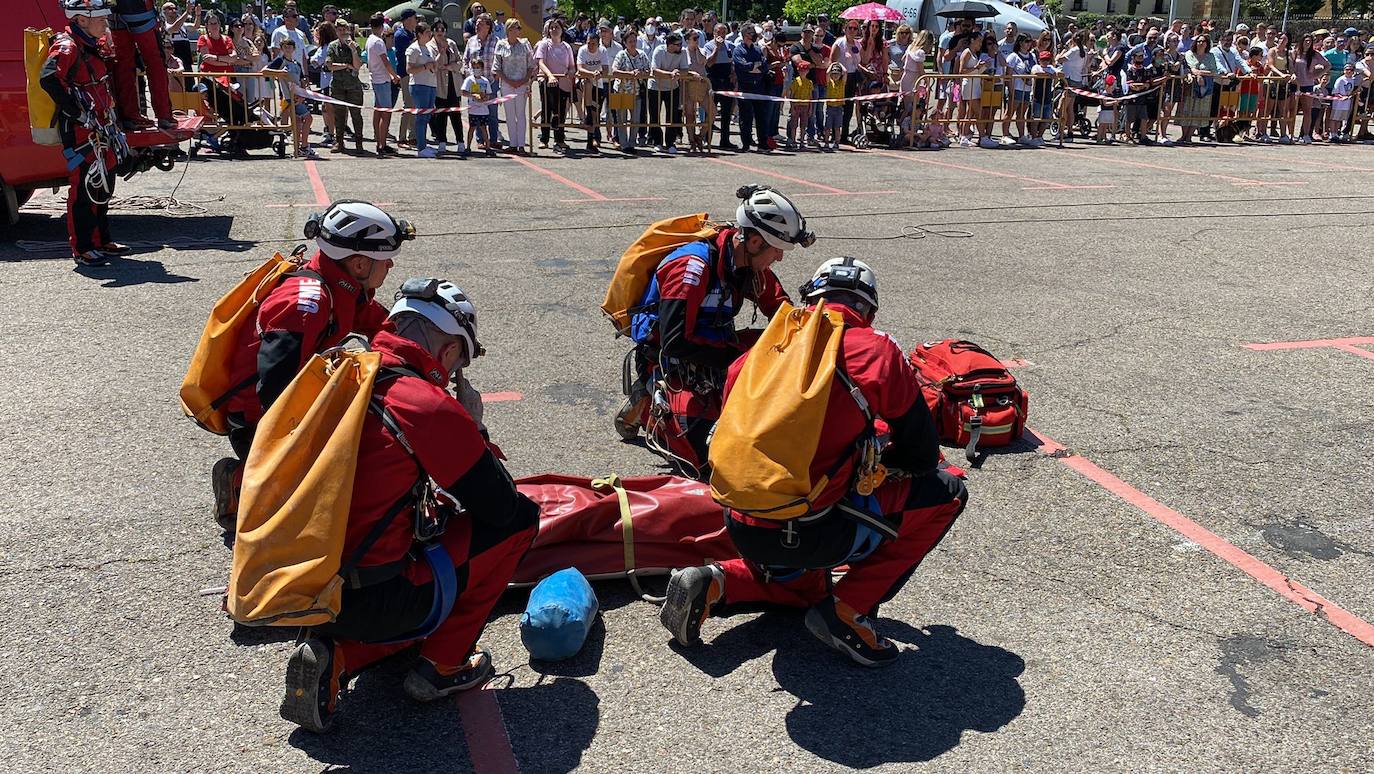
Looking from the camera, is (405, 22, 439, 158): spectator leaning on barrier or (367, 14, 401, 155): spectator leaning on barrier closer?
(405, 22, 439, 158): spectator leaning on barrier

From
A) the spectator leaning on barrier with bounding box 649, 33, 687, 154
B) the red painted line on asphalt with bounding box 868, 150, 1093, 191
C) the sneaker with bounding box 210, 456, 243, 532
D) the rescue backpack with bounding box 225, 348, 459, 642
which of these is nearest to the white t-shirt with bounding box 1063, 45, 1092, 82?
the red painted line on asphalt with bounding box 868, 150, 1093, 191

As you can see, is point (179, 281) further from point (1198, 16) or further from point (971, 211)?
point (1198, 16)

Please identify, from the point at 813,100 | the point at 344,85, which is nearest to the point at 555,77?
the point at 344,85

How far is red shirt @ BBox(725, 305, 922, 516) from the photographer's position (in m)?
3.88

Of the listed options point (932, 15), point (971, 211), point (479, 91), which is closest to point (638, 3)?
point (932, 15)

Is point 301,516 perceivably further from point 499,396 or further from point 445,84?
point 445,84

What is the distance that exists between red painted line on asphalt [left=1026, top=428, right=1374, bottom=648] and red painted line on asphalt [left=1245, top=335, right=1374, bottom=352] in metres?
2.91

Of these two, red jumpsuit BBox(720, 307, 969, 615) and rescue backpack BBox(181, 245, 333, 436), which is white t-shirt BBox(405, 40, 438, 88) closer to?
rescue backpack BBox(181, 245, 333, 436)

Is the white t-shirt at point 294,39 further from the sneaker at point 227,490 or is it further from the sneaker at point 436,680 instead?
the sneaker at point 436,680

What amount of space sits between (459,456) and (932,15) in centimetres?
3849

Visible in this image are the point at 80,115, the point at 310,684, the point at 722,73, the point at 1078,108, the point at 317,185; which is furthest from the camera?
the point at 1078,108

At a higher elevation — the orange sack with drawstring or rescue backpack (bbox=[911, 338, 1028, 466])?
the orange sack with drawstring

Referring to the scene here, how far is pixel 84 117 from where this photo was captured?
9836 millimetres

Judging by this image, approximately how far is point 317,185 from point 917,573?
11612 millimetres
